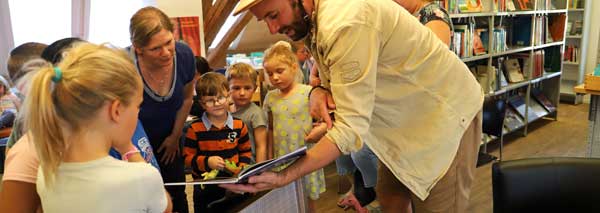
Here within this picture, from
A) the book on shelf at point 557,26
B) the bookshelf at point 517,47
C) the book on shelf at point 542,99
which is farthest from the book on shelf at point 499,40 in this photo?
the book on shelf at point 557,26

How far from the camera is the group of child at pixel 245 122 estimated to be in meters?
2.23

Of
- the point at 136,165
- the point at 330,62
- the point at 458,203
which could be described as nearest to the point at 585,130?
the point at 458,203

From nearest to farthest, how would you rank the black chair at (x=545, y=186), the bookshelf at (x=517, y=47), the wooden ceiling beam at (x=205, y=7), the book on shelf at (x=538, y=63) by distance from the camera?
the black chair at (x=545, y=186)
the bookshelf at (x=517, y=47)
the wooden ceiling beam at (x=205, y=7)
the book on shelf at (x=538, y=63)

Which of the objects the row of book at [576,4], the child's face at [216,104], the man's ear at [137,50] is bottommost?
the child's face at [216,104]

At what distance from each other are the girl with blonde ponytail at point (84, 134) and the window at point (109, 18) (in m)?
3.38

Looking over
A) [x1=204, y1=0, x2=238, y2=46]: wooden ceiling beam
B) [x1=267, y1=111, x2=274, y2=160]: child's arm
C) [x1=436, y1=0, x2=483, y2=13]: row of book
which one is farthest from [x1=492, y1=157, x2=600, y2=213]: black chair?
[x1=204, y1=0, x2=238, y2=46]: wooden ceiling beam

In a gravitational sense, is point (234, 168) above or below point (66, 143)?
below

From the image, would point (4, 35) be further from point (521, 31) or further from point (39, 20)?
point (521, 31)

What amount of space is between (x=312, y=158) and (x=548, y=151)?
12.0ft

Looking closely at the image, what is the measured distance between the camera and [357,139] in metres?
1.37

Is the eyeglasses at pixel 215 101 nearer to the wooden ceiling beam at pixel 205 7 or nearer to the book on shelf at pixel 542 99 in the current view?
the wooden ceiling beam at pixel 205 7

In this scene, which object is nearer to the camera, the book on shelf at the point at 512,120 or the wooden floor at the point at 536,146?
the wooden floor at the point at 536,146

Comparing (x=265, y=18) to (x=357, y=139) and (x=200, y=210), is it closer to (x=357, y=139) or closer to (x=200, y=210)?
(x=357, y=139)

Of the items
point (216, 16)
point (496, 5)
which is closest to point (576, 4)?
point (496, 5)
